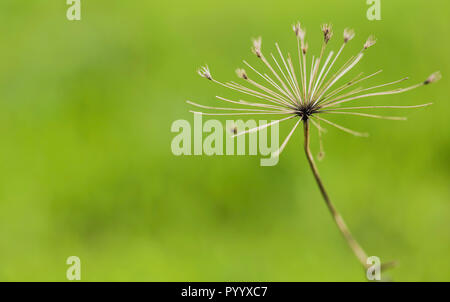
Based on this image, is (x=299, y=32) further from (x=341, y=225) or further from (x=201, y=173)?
(x=201, y=173)

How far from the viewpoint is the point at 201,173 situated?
1206 mm

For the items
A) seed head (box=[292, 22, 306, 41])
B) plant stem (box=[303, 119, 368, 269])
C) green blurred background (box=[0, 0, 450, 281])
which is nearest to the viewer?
plant stem (box=[303, 119, 368, 269])

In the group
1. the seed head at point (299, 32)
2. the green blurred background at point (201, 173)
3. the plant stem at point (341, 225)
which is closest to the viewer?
the plant stem at point (341, 225)

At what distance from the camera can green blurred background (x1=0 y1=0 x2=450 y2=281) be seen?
43.6 inches

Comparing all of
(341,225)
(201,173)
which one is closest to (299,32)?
(341,225)

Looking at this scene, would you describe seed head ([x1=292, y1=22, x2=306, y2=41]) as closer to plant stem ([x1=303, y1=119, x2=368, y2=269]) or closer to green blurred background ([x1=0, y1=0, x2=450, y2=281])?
plant stem ([x1=303, y1=119, x2=368, y2=269])

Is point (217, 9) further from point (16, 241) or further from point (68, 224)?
point (16, 241)

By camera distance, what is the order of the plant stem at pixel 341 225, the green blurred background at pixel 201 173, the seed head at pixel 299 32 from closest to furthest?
the plant stem at pixel 341 225, the seed head at pixel 299 32, the green blurred background at pixel 201 173

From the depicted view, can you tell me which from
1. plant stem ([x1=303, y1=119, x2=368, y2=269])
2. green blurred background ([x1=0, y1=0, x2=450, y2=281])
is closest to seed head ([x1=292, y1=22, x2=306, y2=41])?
plant stem ([x1=303, y1=119, x2=368, y2=269])

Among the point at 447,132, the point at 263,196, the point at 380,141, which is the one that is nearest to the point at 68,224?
the point at 263,196

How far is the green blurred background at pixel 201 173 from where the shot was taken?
111 cm

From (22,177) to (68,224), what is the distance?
186 mm

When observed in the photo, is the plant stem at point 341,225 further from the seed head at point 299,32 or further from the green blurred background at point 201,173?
the green blurred background at point 201,173

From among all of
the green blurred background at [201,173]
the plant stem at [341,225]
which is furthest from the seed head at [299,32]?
the green blurred background at [201,173]
